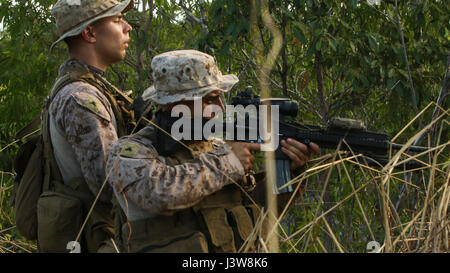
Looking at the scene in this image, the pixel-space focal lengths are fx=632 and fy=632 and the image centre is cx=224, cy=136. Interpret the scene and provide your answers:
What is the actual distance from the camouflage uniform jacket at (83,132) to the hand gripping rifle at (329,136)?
1.84 feet

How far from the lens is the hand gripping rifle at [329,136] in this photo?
97.7 inches

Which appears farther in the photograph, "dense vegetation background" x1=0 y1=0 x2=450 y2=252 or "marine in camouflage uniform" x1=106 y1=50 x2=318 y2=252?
"dense vegetation background" x1=0 y1=0 x2=450 y2=252

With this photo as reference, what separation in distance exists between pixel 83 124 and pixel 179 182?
60cm

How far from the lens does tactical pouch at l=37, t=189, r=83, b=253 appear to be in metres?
2.67

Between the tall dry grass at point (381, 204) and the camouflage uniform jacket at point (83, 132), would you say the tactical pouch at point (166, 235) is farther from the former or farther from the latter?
the camouflage uniform jacket at point (83, 132)

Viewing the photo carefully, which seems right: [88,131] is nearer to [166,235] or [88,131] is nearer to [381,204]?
[166,235]

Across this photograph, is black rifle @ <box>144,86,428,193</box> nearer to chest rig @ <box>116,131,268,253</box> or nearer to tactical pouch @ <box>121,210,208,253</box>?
chest rig @ <box>116,131,268,253</box>

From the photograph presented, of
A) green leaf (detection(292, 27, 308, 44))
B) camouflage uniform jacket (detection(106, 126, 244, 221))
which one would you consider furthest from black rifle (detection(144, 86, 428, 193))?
green leaf (detection(292, 27, 308, 44))

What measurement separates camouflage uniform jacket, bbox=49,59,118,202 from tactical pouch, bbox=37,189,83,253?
0.11 metres

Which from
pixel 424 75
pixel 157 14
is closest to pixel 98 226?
pixel 424 75

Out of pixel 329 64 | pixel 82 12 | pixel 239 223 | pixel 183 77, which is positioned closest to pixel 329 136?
pixel 239 223

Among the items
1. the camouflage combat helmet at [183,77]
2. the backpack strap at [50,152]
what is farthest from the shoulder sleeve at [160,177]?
the backpack strap at [50,152]

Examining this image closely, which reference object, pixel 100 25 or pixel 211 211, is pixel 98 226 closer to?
pixel 211 211
